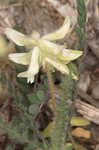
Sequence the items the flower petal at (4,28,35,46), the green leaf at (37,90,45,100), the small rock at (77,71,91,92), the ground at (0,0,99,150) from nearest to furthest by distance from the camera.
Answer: the flower petal at (4,28,35,46), the green leaf at (37,90,45,100), the ground at (0,0,99,150), the small rock at (77,71,91,92)

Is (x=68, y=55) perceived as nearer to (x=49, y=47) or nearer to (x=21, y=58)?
(x=49, y=47)

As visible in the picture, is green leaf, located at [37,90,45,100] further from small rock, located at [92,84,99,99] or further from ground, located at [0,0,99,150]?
small rock, located at [92,84,99,99]

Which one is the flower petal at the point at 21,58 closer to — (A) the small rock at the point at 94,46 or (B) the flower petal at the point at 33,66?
(B) the flower petal at the point at 33,66

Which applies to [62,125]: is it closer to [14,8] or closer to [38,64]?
[38,64]

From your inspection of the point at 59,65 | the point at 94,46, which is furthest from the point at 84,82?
the point at 59,65

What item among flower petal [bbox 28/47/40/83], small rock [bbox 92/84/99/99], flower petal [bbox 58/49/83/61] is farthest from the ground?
flower petal [bbox 28/47/40/83]

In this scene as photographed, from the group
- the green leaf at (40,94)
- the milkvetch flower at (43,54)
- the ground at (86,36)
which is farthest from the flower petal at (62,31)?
the green leaf at (40,94)

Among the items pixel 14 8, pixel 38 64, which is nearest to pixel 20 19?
pixel 14 8
